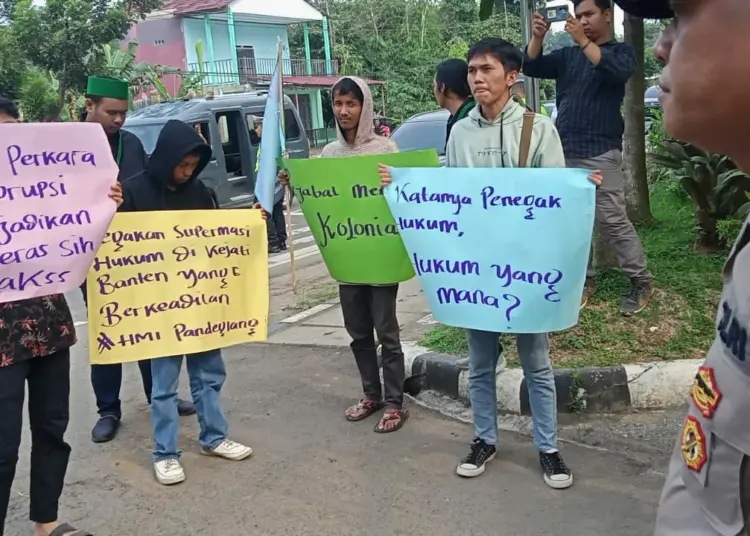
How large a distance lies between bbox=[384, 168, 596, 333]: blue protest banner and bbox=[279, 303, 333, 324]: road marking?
11.0 feet

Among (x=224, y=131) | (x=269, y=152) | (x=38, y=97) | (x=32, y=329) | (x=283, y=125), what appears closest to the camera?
(x=32, y=329)

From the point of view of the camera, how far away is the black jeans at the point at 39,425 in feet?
9.38

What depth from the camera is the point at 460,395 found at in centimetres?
457

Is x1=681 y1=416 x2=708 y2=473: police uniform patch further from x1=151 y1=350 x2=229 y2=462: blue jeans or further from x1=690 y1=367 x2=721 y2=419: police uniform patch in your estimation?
x1=151 y1=350 x2=229 y2=462: blue jeans

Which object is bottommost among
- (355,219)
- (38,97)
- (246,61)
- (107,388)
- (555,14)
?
(107,388)

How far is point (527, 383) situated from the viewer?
140 inches

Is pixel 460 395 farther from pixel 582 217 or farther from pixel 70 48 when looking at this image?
pixel 70 48

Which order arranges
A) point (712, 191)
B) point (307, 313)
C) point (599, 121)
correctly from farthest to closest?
point (307, 313) → point (712, 191) → point (599, 121)

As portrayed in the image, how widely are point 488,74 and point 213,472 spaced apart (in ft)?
7.60

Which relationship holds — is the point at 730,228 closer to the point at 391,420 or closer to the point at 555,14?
the point at 555,14

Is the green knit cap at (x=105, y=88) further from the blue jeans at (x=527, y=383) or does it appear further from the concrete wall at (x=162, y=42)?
the concrete wall at (x=162, y=42)

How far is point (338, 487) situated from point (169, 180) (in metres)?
1.69

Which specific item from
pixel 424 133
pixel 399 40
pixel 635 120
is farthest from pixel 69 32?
pixel 635 120

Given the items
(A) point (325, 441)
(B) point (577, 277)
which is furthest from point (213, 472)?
(B) point (577, 277)
